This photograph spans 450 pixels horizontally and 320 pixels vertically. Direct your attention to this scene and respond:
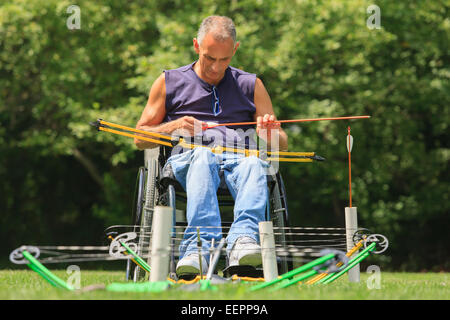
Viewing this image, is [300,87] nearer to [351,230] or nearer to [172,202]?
[351,230]

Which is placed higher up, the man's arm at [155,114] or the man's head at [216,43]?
the man's head at [216,43]

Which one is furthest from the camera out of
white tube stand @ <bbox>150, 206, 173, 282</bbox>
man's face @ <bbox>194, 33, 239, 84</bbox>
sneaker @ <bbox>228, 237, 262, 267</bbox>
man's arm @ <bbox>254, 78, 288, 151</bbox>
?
man's face @ <bbox>194, 33, 239, 84</bbox>

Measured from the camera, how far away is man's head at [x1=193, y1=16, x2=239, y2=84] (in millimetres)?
3760

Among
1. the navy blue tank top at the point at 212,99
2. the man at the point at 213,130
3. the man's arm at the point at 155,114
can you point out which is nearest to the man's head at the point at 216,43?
the man at the point at 213,130

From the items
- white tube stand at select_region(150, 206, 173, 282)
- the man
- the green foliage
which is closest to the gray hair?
the man

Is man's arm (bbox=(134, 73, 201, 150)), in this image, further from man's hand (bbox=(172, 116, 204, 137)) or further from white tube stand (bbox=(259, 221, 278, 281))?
white tube stand (bbox=(259, 221, 278, 281))

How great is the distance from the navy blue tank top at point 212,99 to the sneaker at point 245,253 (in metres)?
0.89

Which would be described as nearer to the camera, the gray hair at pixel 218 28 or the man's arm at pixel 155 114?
the gray hair at pixel 218 28

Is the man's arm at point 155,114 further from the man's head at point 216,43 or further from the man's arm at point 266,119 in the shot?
the man's arm at point 266,119

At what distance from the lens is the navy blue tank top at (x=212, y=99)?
13.0 ft

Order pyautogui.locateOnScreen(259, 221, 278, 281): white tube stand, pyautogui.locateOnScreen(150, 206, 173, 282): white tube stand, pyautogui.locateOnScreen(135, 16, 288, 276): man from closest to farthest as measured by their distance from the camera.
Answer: pyautogui.locateOnScreen(150, 206, 173, 282): white tube stand < pyautogui.locateOnScreen(259, 221, 278, 281): white tube stand < pyautogui.locateOnScreen(135, 16, 288, 276): man

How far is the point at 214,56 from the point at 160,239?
5.00 feet

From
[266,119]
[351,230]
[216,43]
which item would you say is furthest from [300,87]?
[351,230]

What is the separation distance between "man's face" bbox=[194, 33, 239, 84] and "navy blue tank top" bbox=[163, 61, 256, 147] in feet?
0.28
